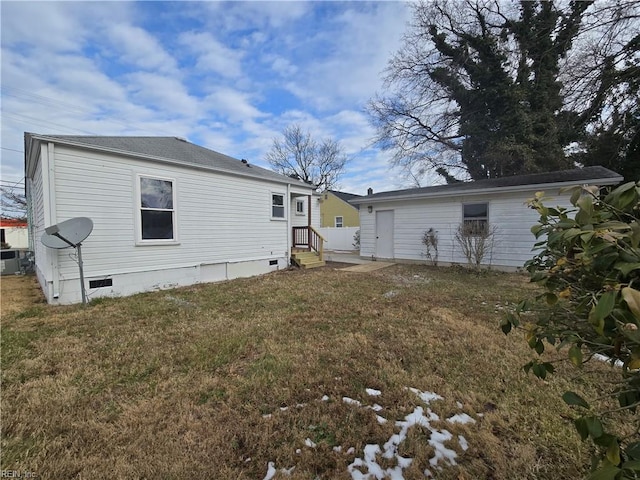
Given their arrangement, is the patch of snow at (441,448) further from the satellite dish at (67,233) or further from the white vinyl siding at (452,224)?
the white vinyl siding at (452,224)

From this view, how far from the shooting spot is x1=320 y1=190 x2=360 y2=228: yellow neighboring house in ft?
79.6

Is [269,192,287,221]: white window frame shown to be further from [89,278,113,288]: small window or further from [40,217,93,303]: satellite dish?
[40,217,93,303]: satellite dish

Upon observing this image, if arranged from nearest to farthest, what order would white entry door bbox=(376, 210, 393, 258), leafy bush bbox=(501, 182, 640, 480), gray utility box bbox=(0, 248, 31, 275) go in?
leafy bush bbox=(501, 182, 640, 480) < gray utility box bbox=(0, 248, 31, 275) < white entry door bbox=(376, 210, 393, 258)

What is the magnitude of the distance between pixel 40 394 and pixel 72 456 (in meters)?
1.11

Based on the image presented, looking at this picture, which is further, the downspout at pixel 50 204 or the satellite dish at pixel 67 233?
the downspout at pixel 50 204

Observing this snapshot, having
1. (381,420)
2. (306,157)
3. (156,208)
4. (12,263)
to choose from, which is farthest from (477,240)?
(306,157)

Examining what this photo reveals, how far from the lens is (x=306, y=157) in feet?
95.5

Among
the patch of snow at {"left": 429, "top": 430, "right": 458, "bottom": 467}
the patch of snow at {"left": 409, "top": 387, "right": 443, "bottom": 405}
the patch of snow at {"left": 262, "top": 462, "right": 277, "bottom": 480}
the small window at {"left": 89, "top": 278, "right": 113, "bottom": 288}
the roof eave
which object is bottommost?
Answer: the patch of snow at {"left": 429, "top": 430, "right": 458, "bottom": 467}

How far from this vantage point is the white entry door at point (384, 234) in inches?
474

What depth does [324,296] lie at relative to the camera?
607 centimetres

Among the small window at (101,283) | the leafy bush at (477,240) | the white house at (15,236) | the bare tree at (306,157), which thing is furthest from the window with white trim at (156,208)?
the bare tree at (306,157)

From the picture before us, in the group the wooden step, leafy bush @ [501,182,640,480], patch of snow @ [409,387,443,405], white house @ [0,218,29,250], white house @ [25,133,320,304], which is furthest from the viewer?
white house @ [0,218,29,250]

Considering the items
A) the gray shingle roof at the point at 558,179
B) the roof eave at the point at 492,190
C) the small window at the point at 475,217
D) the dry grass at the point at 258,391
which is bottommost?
the dry grass at the point at 258,391

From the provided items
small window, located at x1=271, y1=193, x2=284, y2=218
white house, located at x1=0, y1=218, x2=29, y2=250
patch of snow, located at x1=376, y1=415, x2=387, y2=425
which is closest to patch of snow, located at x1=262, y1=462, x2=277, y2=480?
patch of snow, located at x1=376, y1=415, x2=387, y2=425
